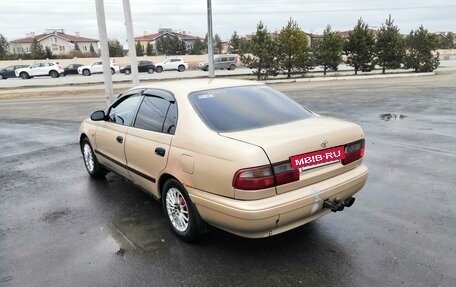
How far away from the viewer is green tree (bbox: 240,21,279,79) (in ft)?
87.5

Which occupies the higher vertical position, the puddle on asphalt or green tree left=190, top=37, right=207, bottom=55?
green tree left=190, top=37, right=207, bottom=55

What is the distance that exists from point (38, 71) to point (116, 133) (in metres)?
41.2

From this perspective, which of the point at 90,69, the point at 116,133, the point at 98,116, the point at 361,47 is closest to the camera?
the point at 116,133

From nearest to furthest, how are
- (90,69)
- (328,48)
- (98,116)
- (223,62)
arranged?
(98,116) → (328,48) → (90,69) → (223,62)

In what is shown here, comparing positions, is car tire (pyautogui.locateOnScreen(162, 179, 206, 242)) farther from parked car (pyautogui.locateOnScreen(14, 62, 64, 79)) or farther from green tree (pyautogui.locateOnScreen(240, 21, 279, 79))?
parked car (pyautogui.locateOnScreen(14, 62, 64, 79))

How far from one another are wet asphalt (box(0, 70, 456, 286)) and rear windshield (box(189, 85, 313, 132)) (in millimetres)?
1149

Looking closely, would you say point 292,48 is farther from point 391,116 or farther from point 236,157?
point 236,157

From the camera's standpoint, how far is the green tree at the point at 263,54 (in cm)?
2667

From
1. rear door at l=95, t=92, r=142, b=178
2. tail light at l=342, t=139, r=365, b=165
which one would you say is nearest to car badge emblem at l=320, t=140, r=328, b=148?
→ tail light at l=342, t=139, r=365, b=165

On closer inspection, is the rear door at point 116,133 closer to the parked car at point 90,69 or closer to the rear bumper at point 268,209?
the rear bumper at point 268,209

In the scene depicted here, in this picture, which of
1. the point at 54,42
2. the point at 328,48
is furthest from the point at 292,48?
the point at 54,42

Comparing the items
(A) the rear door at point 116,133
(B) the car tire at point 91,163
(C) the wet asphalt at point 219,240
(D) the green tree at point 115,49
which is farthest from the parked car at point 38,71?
(A) the rear door at point 116,133

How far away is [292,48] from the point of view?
27.6 metres

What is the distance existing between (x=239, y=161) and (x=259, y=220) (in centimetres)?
A: 50
